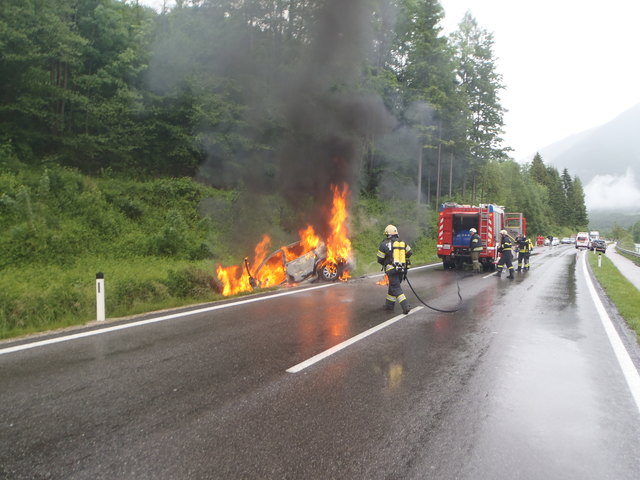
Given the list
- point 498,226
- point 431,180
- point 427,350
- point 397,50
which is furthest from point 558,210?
point 427,350

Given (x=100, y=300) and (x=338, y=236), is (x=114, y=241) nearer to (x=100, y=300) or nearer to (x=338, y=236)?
(x=338, y=236)

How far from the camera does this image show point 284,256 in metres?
11.1

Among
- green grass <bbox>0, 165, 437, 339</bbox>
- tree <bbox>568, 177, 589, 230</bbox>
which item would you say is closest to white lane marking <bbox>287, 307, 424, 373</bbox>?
green grass <bbox>0, 165, 437, 339</bbox>

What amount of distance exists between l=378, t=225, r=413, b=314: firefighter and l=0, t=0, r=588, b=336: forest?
367cm

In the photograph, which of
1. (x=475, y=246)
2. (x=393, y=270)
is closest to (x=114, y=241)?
(x=393, y=270)

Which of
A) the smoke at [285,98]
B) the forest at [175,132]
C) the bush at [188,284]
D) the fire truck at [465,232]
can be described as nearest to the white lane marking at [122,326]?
the forest at [175,132]

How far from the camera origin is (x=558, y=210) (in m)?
95.0

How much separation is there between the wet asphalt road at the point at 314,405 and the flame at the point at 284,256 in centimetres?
345

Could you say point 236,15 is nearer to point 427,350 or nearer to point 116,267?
point 116,267

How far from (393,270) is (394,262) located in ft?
0.48

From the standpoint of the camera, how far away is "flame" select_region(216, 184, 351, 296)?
392 inches

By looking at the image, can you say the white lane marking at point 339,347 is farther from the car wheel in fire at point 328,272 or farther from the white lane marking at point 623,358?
the car wheel in fire at point 328,272

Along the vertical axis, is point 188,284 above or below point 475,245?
below

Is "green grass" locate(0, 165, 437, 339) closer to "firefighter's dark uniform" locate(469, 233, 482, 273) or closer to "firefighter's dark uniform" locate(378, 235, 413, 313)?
"firefighter's dark uniform" locate(378, 235, 413, 313)
